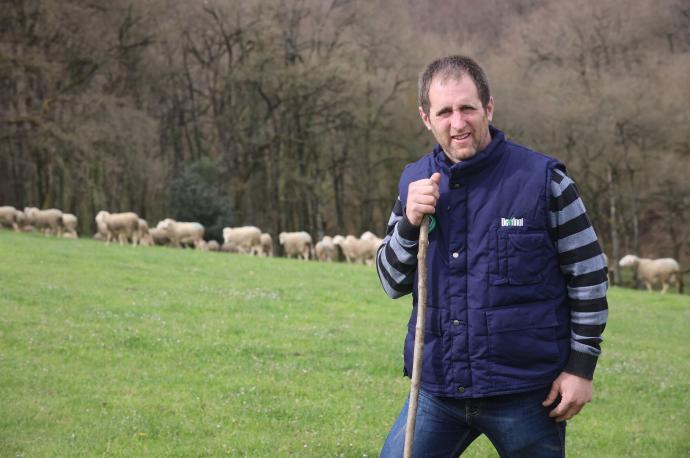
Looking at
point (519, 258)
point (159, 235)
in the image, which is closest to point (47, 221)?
point (159, 235)

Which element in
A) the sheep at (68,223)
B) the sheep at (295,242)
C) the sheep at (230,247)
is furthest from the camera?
the sheep at (295,242)

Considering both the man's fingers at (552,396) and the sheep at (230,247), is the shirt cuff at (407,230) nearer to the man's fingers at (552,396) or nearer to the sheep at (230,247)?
the man's fingers at (552,396)

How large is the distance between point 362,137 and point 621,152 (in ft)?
46.0

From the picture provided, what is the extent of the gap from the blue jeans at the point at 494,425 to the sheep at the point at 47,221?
32457 mm

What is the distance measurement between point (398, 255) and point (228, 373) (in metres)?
6.87

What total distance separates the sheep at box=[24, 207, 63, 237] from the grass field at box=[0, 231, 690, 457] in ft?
51.4

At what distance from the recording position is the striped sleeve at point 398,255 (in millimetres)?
3930

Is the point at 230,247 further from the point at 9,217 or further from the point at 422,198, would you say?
the point at 422,198

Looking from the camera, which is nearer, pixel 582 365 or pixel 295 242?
pixel 582 365

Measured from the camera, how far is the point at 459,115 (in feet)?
12.3

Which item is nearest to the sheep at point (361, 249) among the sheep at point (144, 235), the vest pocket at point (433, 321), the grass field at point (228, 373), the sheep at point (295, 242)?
the sheep at point (295, 242)

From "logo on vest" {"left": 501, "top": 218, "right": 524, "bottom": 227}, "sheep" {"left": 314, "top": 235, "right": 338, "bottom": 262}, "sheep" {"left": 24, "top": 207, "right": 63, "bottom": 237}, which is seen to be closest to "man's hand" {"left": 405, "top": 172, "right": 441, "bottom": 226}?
"logo on vest" {"left": 501, "top": 218, "right": 524, "bottom": 227}

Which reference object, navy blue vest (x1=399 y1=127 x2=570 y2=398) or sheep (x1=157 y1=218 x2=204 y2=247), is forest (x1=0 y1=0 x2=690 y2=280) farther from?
navy blue vest (x1=399 y1=127 x2=570 y2=398)

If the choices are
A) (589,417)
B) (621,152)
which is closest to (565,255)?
(589,417)
